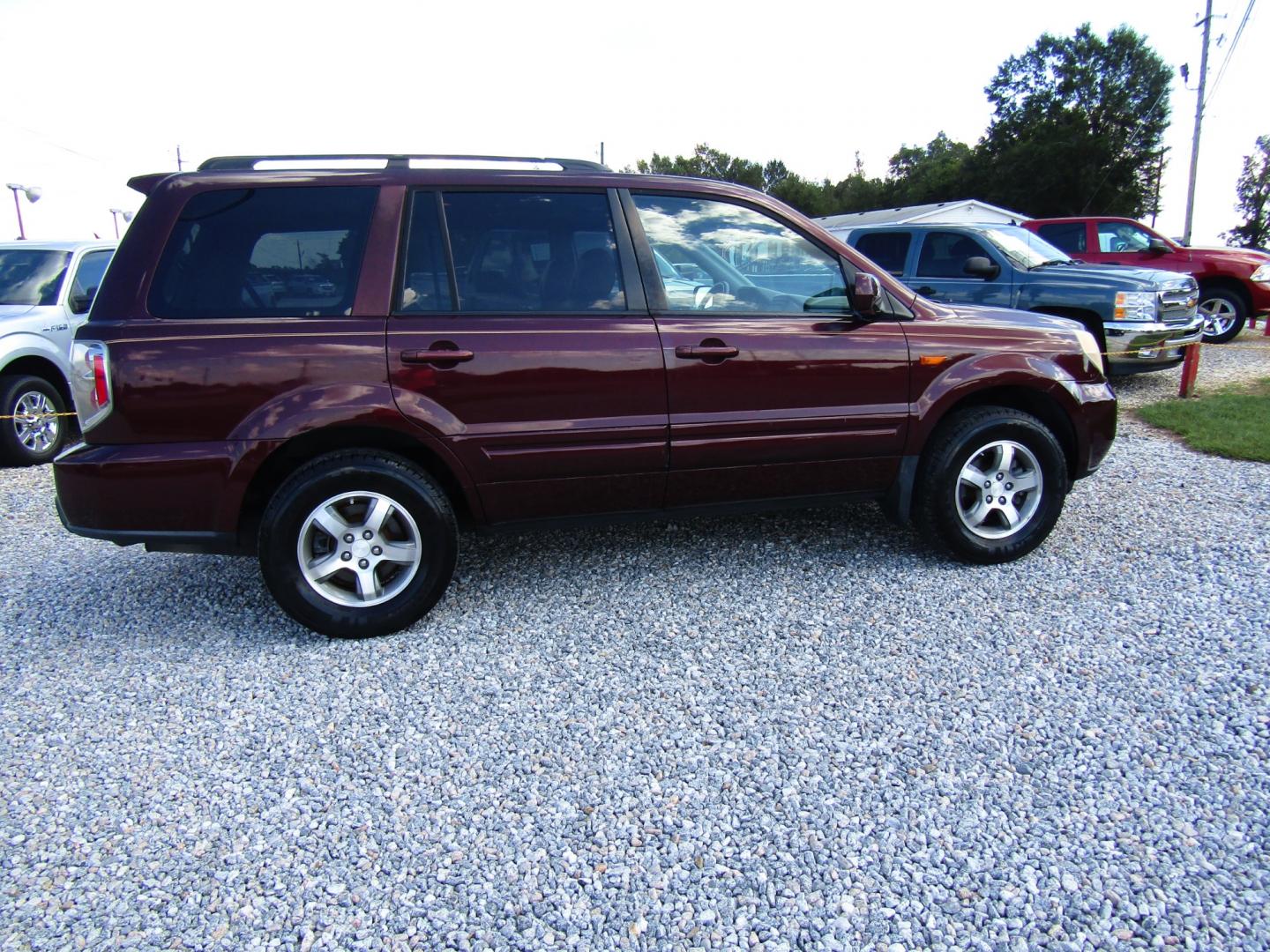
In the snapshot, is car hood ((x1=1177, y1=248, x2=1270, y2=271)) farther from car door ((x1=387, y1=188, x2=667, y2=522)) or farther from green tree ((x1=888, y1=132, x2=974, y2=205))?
green tree ((x1=888, y1=132, x2=974, y2=205))

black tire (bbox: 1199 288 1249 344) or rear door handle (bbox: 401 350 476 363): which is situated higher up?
rear door handle (bbox: 401 350 476 363)

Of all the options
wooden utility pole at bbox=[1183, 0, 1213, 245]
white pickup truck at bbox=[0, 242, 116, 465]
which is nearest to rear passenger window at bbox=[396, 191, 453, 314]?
white pickup truck at bbox=[0, 242, 116, 465]

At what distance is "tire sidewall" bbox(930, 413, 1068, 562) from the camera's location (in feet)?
12.8

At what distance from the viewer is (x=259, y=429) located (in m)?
3.15

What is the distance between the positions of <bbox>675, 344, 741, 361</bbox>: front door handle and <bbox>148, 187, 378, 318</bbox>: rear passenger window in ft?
4.40

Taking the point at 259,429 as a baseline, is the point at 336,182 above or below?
above

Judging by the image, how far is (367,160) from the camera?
3.52 meters

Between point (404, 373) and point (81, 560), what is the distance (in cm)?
258

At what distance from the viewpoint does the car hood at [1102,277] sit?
27.4 feet

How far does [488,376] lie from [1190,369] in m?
8.27

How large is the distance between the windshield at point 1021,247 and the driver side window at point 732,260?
235 inches

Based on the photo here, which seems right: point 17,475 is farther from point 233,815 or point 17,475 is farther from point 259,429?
point 233,815

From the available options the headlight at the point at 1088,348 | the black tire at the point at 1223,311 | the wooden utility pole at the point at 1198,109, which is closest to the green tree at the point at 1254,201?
the wooden utility pole at the point at 1198,109

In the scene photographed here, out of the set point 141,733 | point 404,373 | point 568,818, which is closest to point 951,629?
point 568,818
